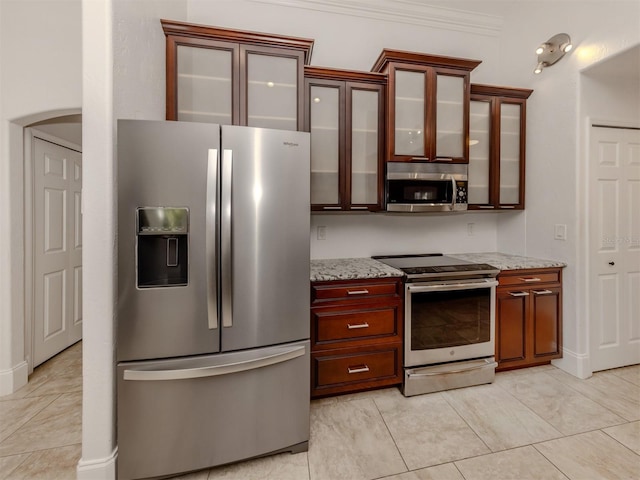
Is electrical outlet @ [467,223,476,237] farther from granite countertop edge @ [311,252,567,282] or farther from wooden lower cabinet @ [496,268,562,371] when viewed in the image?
wooden lower cabinet @ [496,268,562,371]

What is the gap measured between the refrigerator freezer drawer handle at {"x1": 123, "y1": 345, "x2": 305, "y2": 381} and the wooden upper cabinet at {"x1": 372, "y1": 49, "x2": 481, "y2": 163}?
5.85ft

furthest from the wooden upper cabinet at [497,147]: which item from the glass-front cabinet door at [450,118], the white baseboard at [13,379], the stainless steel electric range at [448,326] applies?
the white baseboard at [13,379]

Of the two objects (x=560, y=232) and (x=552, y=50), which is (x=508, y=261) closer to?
(x=560, y=232)

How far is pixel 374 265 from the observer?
2508mm

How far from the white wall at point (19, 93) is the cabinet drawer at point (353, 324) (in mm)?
2413

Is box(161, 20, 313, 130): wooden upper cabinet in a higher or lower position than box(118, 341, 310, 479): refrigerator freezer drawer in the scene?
higher

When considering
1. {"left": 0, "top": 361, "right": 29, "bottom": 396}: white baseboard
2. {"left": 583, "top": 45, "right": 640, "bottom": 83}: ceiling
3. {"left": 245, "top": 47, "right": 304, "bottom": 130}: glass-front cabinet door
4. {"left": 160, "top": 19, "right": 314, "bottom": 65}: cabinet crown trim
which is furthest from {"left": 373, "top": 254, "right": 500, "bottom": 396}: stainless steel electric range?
{"left": 0, "top": 361, "right": 29, "bottom": 396}: white baseboard

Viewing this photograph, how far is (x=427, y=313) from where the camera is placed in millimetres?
2318

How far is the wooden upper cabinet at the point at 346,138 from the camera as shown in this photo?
2443 mm

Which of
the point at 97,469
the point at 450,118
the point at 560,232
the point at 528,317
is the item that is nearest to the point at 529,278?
the point at 528,317

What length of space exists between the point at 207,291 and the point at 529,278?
262cm

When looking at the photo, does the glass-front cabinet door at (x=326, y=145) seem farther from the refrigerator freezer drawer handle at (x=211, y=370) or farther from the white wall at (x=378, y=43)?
the refrigerator freezer drawer handle at (x=211, y=370)

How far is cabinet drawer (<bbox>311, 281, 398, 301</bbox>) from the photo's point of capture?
7.04 ft

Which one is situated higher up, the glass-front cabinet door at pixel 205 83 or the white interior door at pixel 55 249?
the glass-front cabinet door at pixel 205 83
